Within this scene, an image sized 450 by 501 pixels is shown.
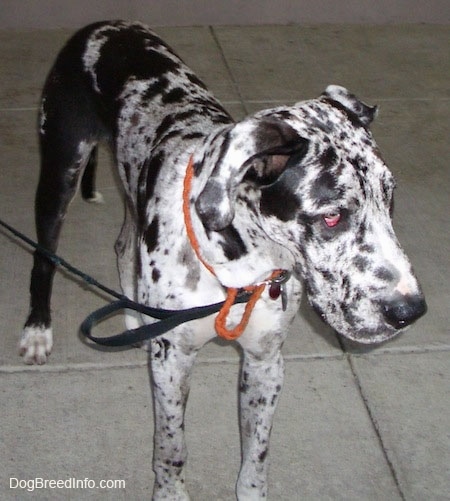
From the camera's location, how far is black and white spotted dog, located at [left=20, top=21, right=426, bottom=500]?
2.78 m

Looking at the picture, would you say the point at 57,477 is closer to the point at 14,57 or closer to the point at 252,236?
the point at 252,236

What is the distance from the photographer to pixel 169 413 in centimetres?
353

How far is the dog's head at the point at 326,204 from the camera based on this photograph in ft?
8.98

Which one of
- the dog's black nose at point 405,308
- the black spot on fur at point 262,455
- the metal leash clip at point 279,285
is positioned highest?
the dog's black nose at point 405,308

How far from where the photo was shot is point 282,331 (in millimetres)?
3422

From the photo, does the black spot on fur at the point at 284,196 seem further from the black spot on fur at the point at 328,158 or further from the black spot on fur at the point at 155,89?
the black spot on fur at the point at 155,89

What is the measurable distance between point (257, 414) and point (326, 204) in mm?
1197

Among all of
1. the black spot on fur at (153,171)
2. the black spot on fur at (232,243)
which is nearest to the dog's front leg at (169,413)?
the black spot on fur at (232,243)

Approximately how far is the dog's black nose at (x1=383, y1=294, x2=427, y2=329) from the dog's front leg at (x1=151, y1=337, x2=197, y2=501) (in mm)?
906

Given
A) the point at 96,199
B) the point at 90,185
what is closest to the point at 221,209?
the point at 90,185

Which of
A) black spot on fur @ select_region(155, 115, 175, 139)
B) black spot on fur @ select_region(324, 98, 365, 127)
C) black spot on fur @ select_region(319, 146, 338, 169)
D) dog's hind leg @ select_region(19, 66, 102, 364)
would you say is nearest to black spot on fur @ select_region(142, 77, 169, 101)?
black spot on fur @ select_region(155, 115, 175, 139)

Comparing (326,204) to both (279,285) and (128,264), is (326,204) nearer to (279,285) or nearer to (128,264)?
(279,285)

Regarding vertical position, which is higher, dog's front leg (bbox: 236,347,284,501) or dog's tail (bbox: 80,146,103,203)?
dog's front leg (bbox: 236,347,284,501)

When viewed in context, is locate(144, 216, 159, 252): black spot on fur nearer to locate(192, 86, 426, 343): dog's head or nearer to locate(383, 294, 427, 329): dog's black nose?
locate(192, 86, 426, 343): dog's head
